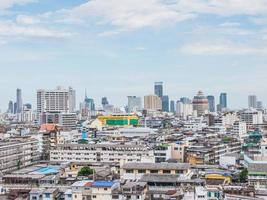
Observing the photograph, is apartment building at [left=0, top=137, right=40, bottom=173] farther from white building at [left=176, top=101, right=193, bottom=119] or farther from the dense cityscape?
white building at [left=176, top=101, right=193, bottom=119]

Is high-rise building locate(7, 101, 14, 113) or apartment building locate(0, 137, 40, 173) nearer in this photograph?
apartment building locate(0, 137, 40, 173)

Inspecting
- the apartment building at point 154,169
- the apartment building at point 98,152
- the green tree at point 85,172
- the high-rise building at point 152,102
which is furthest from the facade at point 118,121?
the high-rise building at point 152,102

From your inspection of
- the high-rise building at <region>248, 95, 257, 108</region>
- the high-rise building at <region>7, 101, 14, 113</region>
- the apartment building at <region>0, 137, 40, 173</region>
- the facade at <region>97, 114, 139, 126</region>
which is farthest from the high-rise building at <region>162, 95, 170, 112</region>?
the apartment building at <region>0, 137, 40, 173</region>

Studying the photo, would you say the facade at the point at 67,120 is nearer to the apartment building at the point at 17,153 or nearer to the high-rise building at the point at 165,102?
the apartment building at the point at 17,153

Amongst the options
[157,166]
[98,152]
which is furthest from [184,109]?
[157,166]

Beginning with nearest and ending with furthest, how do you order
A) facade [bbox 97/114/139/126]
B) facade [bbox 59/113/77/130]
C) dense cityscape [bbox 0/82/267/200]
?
dense cityscape [bbox 0/82/267/200]
facade [bbox 97/114/139/126]
facade [bbox 59/113/77/130]

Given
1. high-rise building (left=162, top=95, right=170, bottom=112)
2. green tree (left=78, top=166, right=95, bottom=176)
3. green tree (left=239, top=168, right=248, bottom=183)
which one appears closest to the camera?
green tree (left=239, top=168, right=248, bottom=183)
